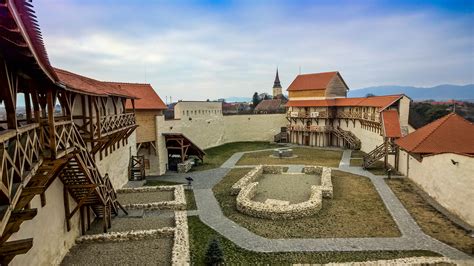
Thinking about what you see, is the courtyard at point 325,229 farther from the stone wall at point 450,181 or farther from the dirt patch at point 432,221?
the stone wall at point 450,181

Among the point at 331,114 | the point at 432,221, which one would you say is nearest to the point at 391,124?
the point at 331,114

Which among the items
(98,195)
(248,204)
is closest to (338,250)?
(248,204)

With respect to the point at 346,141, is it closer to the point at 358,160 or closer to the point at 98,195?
the point at 358,160

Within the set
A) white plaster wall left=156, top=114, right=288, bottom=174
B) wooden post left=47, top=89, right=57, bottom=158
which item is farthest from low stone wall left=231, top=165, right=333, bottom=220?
white plaster wall left=156, top=114, right=288, bottom=174

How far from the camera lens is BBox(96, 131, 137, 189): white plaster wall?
53.2 ft

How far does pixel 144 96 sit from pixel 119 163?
23.1ft

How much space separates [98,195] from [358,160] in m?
23.2

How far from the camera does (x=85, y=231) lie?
1302cm

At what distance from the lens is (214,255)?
10.3 metres

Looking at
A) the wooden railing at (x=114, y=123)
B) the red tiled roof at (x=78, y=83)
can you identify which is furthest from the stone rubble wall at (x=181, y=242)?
the red tiled roof at (x=78, y=83)

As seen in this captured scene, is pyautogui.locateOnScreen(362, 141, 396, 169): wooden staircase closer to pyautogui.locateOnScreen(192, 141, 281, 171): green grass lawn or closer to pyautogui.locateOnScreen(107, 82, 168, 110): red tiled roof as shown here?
pyautogui.locateOnScreen(192, 141, 281, 171): green grass lawn

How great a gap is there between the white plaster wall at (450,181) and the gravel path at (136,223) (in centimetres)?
1329

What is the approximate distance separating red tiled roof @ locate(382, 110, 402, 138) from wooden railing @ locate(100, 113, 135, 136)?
19.4 meters

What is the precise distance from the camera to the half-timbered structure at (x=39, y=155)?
4336 mm
